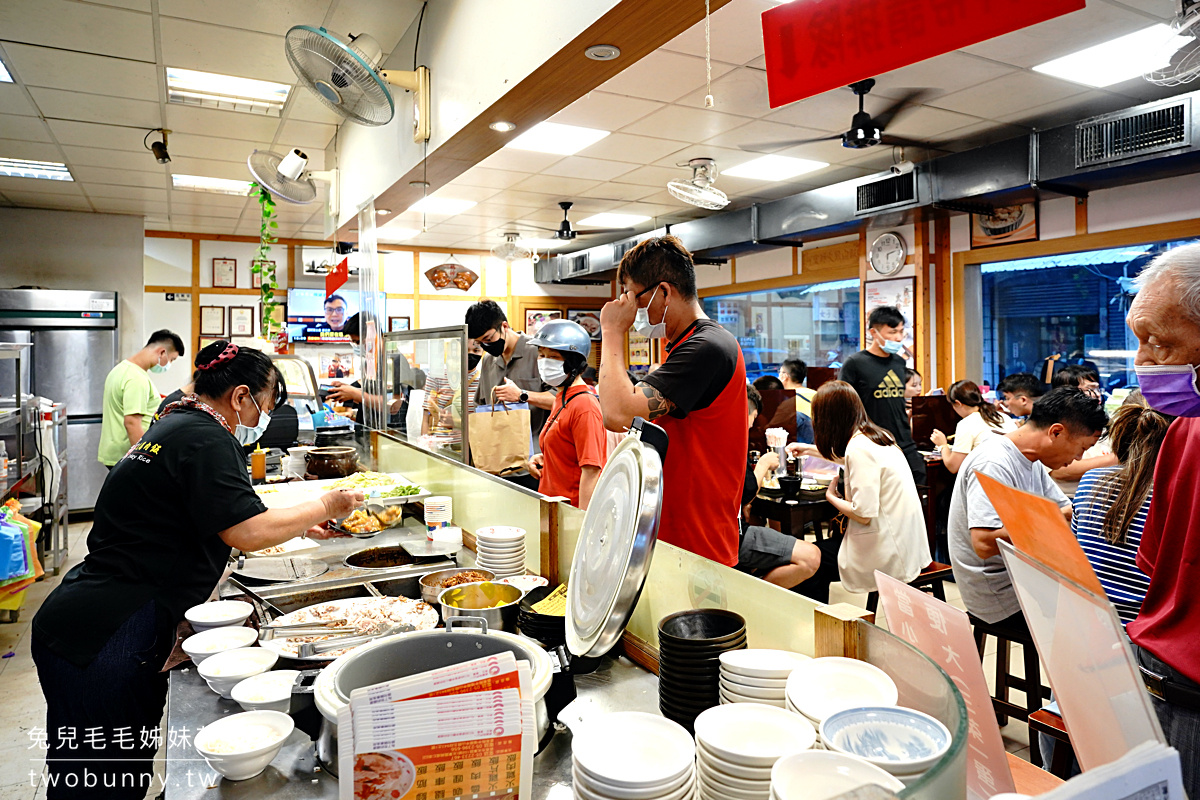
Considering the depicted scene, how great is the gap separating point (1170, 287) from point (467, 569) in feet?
6.07

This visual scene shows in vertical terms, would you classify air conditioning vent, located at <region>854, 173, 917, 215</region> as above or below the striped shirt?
above

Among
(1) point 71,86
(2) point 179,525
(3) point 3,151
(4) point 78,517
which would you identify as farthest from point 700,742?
(4) point 78,517

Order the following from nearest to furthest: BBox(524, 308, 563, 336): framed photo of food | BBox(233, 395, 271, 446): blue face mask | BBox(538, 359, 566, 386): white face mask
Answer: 1. BBox(233, 395, 271, 446): blue face mask
2. BBox(538, 359, 566, 386): white face mask
3. BBox(524, 308, 563, 336): framed photo of food

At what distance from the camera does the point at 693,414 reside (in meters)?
2.01

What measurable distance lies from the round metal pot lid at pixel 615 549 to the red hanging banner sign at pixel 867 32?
0.76 metres

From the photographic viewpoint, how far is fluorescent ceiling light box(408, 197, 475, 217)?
7.33 metres

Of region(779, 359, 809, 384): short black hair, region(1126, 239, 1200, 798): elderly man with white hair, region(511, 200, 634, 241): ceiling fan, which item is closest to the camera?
region(1126, 239, 1200, 798): elderly man with white hair

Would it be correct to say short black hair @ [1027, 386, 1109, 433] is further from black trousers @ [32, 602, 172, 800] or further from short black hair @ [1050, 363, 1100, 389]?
black trousers @ [32, 602, 172, 800]

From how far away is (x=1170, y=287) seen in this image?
1354 millimetres

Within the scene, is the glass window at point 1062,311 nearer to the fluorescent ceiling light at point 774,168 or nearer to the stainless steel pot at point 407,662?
the fluorescent ceiling light at point 774,168

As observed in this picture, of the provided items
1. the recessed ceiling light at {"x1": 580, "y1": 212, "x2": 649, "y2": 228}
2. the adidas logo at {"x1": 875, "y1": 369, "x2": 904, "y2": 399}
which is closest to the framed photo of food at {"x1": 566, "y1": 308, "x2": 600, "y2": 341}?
the recessed ceiling light at {"x1": 580, "y1": 212, "x2": 649, "y2": 228}

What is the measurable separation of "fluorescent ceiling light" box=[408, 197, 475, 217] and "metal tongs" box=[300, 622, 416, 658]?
615 centimetres

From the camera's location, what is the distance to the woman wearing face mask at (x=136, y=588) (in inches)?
76.5

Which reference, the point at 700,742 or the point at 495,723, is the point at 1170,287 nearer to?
the point at 700,742
